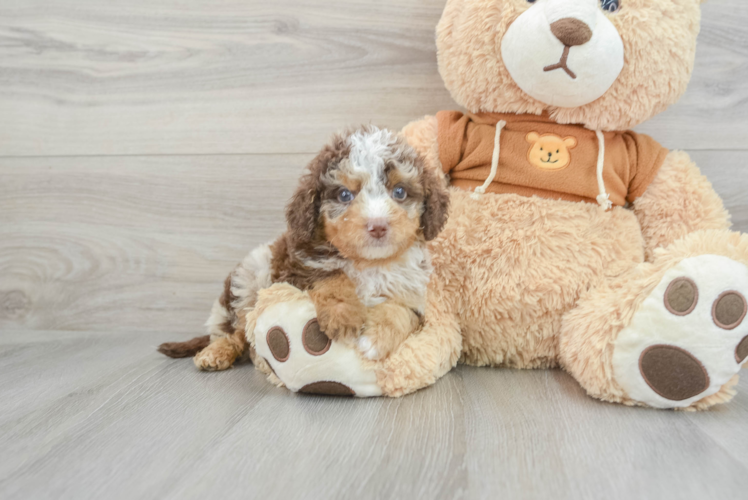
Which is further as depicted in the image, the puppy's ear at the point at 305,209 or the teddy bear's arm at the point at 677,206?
the teddy bear's arm at the point at 677,206

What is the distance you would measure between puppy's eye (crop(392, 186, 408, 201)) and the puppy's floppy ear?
123 mm

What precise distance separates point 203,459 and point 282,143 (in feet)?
3.29

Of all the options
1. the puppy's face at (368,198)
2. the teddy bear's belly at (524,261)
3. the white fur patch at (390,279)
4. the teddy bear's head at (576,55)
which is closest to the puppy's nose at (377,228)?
the puppy's face at (368,198)

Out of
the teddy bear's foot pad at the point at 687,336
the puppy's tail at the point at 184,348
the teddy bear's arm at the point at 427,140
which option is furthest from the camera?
the puppy's tail at the point at 184,348

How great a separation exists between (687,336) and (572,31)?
2.09 feet

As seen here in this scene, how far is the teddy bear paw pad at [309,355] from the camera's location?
1018 mm

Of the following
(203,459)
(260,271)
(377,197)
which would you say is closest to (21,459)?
(203,459)

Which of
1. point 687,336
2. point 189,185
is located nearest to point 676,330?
point 687,336

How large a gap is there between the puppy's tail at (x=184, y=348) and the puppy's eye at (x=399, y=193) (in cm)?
71

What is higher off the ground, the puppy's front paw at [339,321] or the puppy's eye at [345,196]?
the puppy's eye at [345,196]

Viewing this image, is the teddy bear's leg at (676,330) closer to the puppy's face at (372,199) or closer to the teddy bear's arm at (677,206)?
the teddy bear's arm at (677,206)

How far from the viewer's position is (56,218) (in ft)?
5.58

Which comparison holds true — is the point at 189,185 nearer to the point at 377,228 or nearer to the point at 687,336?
the point at 377,228

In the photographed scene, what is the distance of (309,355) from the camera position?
1020 millimetres
